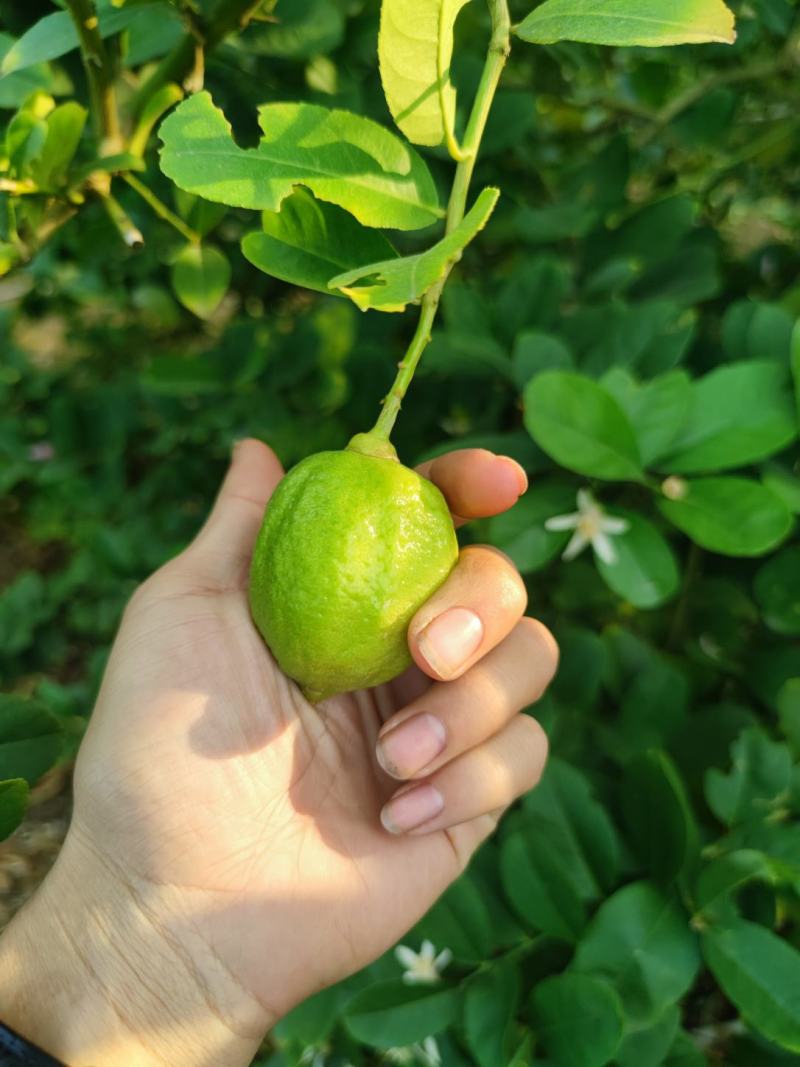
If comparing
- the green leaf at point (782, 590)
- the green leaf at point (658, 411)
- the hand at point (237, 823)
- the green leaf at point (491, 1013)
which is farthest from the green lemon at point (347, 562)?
the green leaf at point (782, 590)

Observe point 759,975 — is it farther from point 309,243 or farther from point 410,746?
point 309,243

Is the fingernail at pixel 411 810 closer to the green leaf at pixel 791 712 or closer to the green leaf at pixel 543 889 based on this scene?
the green leaf at pixel 543 889

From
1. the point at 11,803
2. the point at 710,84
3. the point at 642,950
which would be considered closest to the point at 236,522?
the point at 11,803

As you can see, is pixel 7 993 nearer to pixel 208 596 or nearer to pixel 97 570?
pixel 208 596

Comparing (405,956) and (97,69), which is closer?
(97,69)

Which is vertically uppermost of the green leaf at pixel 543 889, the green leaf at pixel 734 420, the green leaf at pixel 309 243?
the green leaf at pixel 309 243

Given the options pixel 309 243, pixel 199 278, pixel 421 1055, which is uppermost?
pixel 309 243
